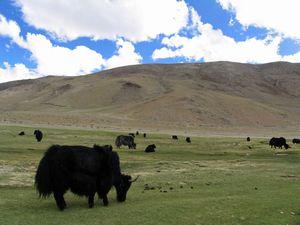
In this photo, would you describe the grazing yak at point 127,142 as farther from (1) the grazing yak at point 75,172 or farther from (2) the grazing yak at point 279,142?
(1) the grazing yak at point 75,172

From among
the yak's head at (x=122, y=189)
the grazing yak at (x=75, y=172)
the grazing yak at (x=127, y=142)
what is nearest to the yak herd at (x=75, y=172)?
the grazing yak at (x=75, y=172)

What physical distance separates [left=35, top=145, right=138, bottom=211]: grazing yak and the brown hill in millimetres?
41677

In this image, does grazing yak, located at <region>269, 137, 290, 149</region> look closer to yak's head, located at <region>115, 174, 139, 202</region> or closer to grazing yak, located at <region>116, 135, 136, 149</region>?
grazing yak, located at <region>116, 135, 136, 149</region>

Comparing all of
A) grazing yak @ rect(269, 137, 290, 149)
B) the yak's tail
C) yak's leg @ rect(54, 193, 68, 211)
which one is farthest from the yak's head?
grazing yak @ rect(269, 137, 290, 149)

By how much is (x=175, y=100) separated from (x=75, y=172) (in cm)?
7791

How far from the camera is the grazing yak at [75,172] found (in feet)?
17.1

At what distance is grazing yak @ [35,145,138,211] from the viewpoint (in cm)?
522

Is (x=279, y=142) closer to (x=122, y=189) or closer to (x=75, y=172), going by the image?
(x=122, y=189)

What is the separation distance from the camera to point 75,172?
530 centimetres

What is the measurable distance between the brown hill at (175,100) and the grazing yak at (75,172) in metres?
41.7

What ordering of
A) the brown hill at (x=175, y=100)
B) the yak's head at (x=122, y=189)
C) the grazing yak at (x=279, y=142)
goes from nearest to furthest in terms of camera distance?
the yak's head at (x=122, y=189)
the grazing yak at (x=279, y=142)
the brown hill at (x=175, y=100)

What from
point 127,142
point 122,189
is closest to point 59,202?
point 122,189

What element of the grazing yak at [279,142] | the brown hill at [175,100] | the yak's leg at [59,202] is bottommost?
the yak's leg at [59,202]

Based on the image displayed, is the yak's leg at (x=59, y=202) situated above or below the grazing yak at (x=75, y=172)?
below
